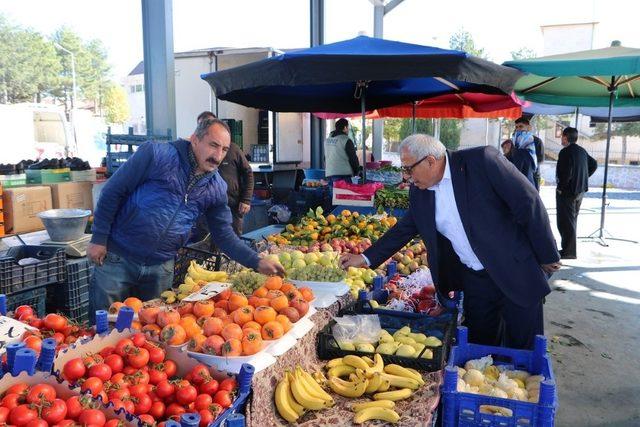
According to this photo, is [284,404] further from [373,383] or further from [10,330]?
[10,330]

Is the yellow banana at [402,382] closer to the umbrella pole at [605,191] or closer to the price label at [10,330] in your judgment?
the price label at [10,330]

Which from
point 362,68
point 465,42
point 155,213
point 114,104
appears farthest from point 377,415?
point 114,104

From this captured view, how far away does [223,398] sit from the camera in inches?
72.7

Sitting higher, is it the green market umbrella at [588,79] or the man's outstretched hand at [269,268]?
the green market umbrella at [588,79]

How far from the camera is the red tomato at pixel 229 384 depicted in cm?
191

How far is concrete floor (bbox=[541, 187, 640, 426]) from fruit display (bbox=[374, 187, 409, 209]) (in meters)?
2.08

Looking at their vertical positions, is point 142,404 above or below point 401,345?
above

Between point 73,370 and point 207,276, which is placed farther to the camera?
point 207,276

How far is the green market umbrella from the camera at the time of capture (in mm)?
6090

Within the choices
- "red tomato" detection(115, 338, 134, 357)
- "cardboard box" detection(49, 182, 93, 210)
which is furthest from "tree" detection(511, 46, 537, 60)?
"red tomato" detection(115, 338, 134, 357)

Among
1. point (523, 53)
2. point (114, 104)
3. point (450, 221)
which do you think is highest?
point (523, 53)

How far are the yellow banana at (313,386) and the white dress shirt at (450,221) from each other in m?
1.22

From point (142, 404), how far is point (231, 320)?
25.8 inches

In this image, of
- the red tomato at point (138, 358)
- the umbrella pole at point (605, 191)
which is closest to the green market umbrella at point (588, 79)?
the umbrella pole at point (605, 191)
